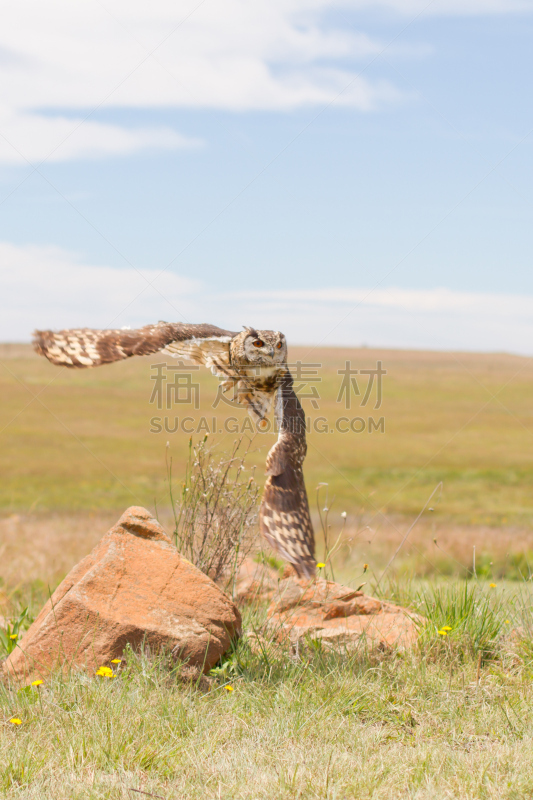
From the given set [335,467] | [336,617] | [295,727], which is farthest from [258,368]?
[335,467]

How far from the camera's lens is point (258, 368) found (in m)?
5.47

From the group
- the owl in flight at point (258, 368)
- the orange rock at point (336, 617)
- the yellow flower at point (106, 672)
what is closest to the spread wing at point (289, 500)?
the owl in flight at point (258, 368)

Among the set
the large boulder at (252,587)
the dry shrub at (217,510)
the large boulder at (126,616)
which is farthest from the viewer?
the large boulder at (252,587)

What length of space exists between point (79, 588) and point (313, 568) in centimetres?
173

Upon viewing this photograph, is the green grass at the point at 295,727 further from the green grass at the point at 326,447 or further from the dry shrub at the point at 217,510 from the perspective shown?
the green grass at the point at 326,447

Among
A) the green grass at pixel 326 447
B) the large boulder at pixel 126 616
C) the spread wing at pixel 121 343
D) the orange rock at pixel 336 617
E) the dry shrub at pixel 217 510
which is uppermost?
the spread wing at pixel 121 343

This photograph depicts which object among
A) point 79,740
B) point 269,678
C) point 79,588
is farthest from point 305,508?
point 79,740

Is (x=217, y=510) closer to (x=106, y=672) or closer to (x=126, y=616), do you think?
(x=126, y=616)

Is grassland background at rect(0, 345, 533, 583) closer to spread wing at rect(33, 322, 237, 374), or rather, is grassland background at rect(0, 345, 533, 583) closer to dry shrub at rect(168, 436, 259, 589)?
dry shrub at rect(168, 436, 259, 589)

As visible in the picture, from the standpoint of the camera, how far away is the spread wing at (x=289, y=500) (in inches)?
203

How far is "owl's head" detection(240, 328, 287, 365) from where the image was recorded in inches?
210

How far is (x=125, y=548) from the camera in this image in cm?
498

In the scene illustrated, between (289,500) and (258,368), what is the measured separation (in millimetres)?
1089

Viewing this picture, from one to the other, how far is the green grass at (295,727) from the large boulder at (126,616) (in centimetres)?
14
